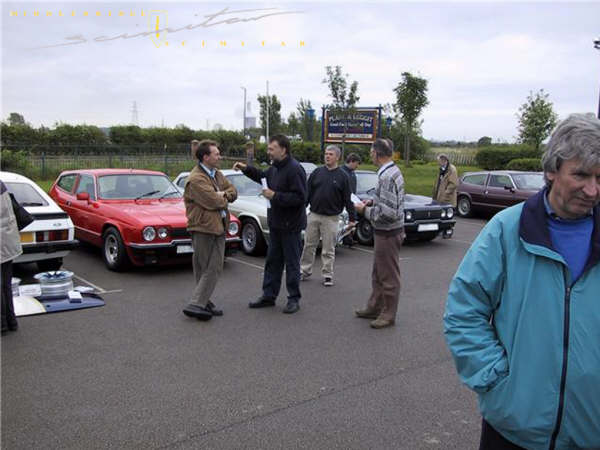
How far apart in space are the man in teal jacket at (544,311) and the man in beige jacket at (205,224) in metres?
4.12

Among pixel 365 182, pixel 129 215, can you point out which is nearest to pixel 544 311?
pixel 129 215

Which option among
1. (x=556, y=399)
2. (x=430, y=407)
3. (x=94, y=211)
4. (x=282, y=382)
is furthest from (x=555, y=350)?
(x=94, y=211)

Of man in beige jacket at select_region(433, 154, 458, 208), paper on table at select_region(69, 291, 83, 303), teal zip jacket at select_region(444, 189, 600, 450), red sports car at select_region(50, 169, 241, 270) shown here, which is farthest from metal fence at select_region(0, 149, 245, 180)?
teal zip jacket at select_region(444, 189, 600, 450)

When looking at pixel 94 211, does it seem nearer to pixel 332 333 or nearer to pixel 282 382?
pixel 332 333

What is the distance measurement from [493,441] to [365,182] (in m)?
10.0

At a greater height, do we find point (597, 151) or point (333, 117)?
point (333, 117)

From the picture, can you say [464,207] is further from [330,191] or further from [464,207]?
[330,191]

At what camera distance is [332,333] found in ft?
18.2

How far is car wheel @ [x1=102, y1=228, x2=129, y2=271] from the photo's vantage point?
7848 millimetres

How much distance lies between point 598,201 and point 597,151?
0.60 feet

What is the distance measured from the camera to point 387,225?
5.65 metres

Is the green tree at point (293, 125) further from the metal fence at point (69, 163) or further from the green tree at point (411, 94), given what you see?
the green tree at point (411, 94)

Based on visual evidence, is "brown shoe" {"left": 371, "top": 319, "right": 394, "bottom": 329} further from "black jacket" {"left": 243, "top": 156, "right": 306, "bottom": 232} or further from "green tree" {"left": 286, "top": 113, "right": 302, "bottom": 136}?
"green tree" {"left": 286, "top": 113, "right": 302, "bottom": 136}

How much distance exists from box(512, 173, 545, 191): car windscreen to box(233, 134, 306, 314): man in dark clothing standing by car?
1145 cm
